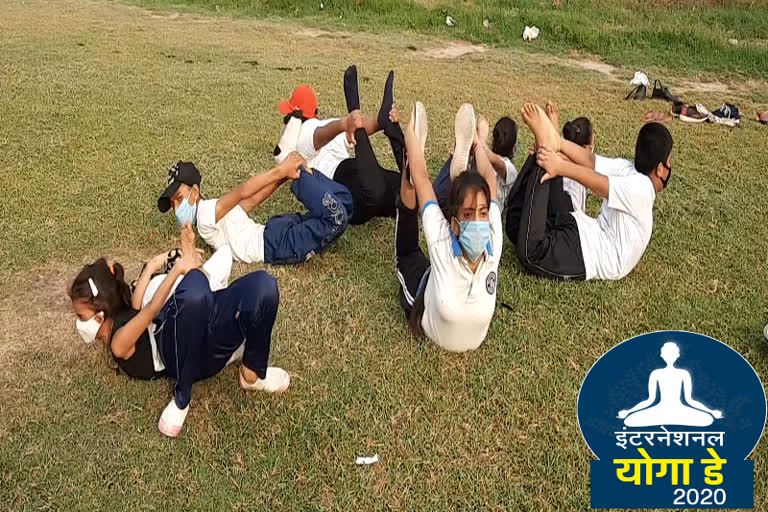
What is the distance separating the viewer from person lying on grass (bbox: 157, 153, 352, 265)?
12.8 ft

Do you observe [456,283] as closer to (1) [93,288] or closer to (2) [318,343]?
(2) [318,343]

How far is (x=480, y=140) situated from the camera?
4016mm

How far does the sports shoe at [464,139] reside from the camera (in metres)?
3.56

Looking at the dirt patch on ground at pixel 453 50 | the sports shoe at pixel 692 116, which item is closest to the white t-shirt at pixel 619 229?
the sports shoe at pixel 692 116

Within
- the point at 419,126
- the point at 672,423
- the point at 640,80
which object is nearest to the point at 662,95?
the point at 640,80

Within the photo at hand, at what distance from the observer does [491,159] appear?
4234 mm

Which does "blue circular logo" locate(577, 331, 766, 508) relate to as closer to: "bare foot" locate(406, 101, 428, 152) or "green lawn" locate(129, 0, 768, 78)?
"bare foot" locate(406, 101, 428, 152)

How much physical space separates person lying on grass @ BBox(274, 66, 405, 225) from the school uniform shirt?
1291 mm

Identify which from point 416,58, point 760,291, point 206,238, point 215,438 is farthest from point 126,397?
point 416,58

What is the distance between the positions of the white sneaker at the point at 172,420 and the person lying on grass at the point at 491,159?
182 cm

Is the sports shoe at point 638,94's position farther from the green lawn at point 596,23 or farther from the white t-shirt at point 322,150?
the white t-shirt at point 322,150

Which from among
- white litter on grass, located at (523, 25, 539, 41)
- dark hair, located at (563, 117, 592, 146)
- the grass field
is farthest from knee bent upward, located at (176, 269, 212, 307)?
white litter on grass, located at (523, 25, 539, 41)

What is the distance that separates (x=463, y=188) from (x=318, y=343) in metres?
1.10

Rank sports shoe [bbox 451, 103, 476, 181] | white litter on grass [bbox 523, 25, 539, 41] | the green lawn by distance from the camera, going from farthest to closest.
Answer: white litter on grass [bbox 523, 25, 539, 41]
the green lawn
sports shoe [bbox 451, 103, 476, 181]
